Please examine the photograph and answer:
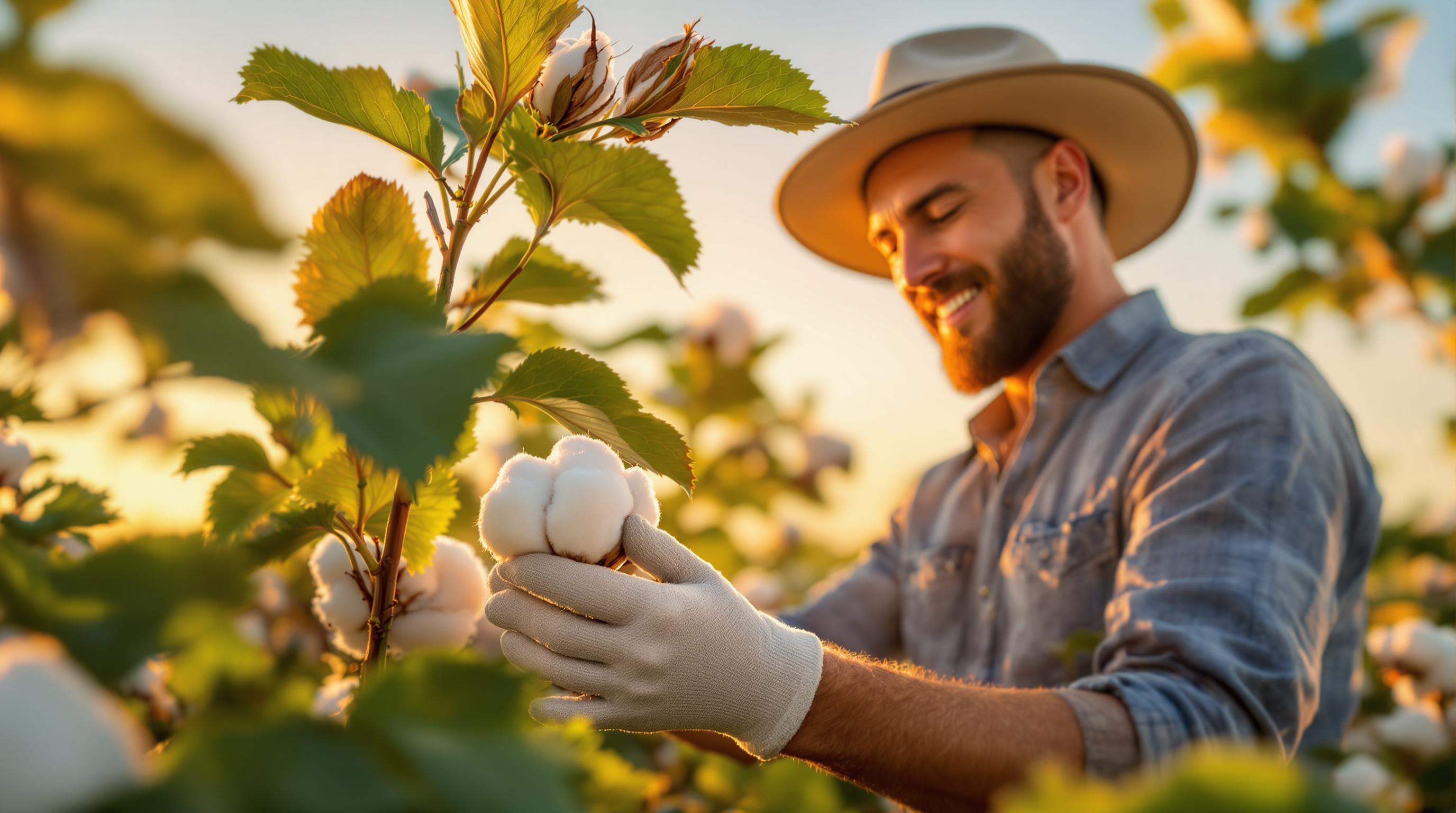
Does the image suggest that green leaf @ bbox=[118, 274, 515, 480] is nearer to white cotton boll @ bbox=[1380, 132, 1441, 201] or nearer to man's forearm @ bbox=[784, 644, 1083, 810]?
man's forearm @ bbox=[784, 644, 1083, 810]

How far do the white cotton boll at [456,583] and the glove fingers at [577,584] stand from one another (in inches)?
3.2

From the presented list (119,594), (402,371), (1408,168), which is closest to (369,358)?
(402,371)

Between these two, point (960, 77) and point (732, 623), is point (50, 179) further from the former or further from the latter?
point (960, 77)

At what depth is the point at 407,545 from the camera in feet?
2.86

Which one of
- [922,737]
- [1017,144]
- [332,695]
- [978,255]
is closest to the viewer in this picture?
[332,695]

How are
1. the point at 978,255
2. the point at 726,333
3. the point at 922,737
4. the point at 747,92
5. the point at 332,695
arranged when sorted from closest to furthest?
the point at 747,92 < the point at 332,695 < the point at 922,737 < the point at 978,255 < the point at 726,333

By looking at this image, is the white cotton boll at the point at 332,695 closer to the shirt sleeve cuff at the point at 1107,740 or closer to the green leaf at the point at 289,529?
the green leaf at the point at 289,529

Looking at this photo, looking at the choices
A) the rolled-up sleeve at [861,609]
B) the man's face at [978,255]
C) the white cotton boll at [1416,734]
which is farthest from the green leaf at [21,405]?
the white cotton boll at [1416,734]

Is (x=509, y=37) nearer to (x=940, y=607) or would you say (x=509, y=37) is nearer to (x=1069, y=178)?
(x=940, y=607)

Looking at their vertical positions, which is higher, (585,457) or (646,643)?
(585,457)

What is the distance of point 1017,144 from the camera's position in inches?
94.5

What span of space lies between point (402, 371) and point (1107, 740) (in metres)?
1.24

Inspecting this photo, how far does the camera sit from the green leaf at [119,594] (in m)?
0.39

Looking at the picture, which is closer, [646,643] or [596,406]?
[596,406]
